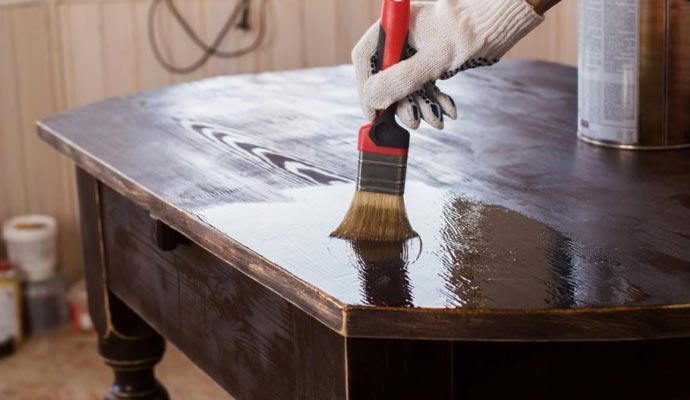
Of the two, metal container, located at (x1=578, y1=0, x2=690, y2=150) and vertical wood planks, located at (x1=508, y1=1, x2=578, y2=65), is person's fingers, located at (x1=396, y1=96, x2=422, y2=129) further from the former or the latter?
vertical wood planks, located at (x1=508, y1=1, x2=578, y2=65)

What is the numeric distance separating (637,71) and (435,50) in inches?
13.4

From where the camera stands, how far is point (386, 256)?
101 cm

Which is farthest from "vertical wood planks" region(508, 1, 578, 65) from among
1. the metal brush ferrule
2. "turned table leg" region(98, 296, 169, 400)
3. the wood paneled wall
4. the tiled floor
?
the metal brush ferrule

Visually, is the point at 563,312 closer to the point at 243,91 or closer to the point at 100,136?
the point at 100,136

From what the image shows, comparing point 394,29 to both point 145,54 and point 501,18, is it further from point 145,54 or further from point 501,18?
point 145,54

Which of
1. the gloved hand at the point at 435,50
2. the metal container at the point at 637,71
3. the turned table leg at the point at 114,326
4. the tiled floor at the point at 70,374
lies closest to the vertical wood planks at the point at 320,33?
the tiled floor at the point at 70,374

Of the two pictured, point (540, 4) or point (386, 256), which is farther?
point (540, 4)

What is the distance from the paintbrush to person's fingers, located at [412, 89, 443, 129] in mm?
28

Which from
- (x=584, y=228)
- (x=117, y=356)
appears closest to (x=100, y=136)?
(x=117, y=356)

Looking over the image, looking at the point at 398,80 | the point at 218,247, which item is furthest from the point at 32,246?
the point at 398,80

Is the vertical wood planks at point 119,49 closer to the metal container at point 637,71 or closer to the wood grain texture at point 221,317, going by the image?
the wood grain texture at point 221,317

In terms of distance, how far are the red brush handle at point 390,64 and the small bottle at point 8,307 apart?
2018 mm

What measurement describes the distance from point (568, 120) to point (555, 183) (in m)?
0.32

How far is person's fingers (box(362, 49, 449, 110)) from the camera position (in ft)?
3.54
